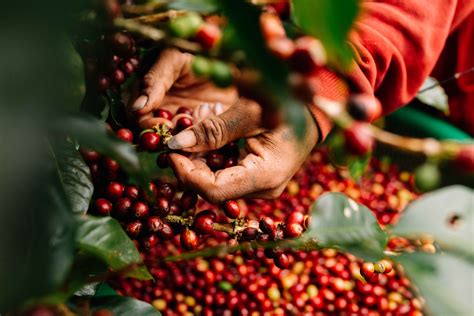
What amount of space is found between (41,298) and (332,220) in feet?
1.30

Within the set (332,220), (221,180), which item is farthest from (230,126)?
(332,220)

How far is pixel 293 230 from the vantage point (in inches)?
31.9

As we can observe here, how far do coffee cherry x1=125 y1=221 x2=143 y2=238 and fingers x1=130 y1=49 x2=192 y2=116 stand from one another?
0.28 m

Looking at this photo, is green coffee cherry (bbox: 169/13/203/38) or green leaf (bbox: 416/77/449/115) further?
green leaf (bbox: 416/77/449/115)

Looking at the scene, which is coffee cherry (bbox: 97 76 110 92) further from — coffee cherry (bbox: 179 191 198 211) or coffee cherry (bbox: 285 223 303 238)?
coffee cherry (bbox: 285 223 303 238)

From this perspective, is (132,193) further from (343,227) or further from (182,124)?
(343,227)

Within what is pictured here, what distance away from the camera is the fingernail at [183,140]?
0.97m

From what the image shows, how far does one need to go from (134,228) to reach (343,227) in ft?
1.26

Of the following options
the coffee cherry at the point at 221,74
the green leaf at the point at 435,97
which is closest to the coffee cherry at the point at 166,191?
the coffee cherry at the point at 221,74

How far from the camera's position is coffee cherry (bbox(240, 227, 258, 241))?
836mm

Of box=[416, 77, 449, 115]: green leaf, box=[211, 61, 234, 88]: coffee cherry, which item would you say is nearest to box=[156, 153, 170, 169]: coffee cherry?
box=[211, 61, 234, 88]: coffee cherry

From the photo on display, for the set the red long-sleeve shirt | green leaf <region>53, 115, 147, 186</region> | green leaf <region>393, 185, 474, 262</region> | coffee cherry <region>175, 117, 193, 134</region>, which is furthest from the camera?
the red long-sleeve shirt

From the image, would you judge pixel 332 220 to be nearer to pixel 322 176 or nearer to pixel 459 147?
pixel 459 147

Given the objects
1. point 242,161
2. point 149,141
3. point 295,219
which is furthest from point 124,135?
point 295,219
